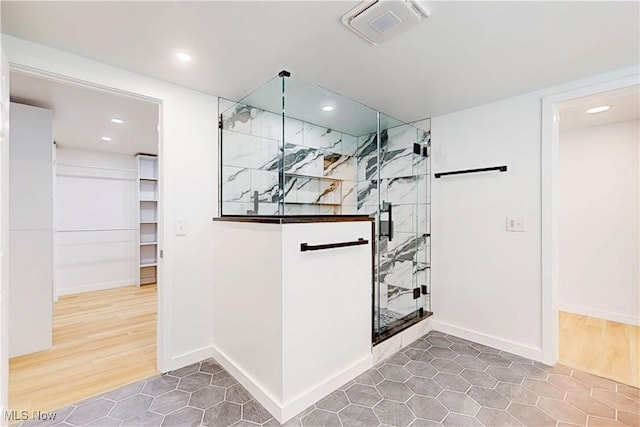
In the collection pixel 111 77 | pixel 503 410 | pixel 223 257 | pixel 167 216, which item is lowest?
pixel 503 410

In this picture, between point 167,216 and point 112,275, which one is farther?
point 112,275

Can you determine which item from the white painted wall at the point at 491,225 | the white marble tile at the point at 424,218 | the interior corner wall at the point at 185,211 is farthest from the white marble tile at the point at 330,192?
the white painted wall at the point at 491,225

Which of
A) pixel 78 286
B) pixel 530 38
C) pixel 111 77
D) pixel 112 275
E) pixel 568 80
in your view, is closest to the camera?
pixel 530 38

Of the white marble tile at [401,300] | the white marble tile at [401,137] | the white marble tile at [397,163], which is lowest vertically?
the white marble tile at [401,300]

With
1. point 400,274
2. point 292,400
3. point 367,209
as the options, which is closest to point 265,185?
point 367,209

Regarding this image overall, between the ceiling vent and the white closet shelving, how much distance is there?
4.46 metres

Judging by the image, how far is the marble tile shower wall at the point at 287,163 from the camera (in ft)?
7.35

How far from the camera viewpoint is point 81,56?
1784 mm

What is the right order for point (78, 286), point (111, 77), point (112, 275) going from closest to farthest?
1. point (111, 77)
2. point (78, 286)
3. point (112, 275)

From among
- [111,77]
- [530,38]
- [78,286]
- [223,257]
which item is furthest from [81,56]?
[78,286]

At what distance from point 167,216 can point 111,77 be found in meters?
0.96

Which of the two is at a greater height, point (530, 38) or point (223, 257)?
point (530, 38)

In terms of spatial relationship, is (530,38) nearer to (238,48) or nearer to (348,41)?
(348,41)

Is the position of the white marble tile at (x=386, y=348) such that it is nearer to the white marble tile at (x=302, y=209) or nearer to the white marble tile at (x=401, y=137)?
the white marble tile at (x=302, y=209)
